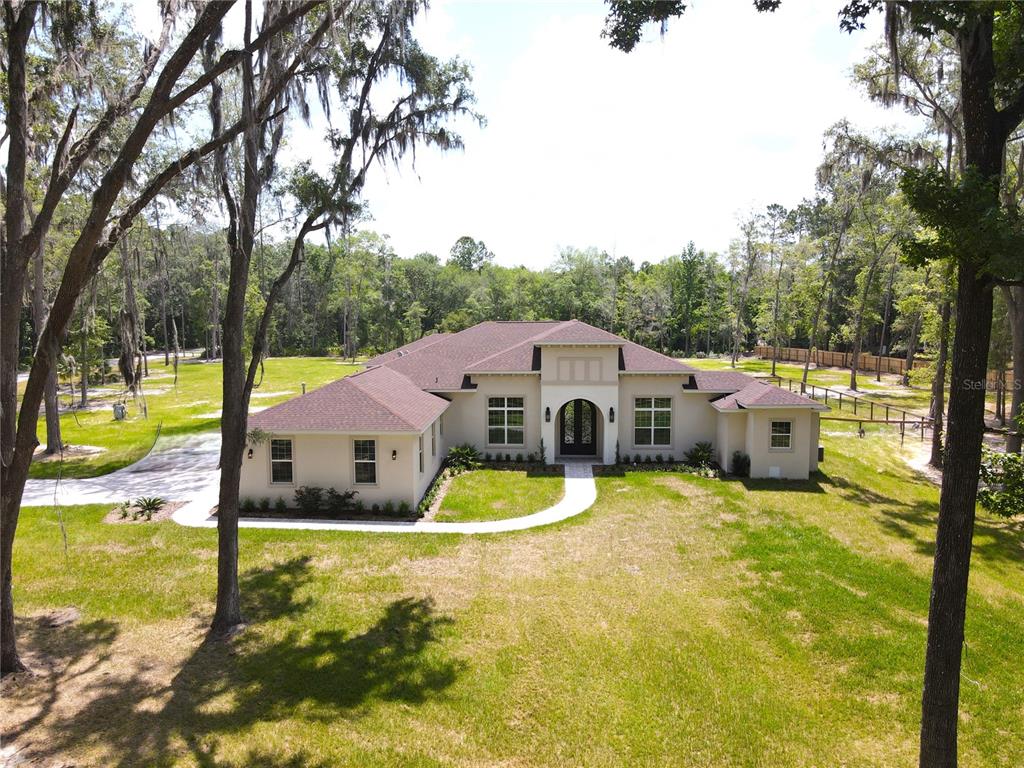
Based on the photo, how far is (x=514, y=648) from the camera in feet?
31.6

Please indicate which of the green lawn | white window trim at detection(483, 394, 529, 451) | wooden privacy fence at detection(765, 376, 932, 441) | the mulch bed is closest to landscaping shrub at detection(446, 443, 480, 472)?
the green lawn

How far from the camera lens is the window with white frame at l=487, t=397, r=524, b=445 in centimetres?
2219

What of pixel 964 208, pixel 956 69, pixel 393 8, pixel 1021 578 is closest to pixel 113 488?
pixel 393 8

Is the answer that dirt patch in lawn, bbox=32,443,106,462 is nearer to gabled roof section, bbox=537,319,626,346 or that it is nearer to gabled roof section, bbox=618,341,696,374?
gabled roof section, bbox=537,319,626,346

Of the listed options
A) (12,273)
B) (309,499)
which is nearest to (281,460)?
(309,499)

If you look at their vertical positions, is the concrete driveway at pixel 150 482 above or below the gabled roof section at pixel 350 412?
below

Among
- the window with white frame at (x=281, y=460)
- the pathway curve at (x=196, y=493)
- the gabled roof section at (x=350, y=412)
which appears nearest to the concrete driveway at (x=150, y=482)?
the pathway curve at (x=196, y=493)

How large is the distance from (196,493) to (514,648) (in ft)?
42.6

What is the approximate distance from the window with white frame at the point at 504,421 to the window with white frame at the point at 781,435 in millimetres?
8778

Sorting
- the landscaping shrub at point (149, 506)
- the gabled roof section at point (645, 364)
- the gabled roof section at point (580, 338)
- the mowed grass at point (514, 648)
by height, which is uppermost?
the gabled roof section at point (580, 338)

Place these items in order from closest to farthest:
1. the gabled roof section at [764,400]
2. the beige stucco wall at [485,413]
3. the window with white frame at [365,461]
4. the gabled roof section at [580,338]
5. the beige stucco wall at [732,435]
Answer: the window with white frame at [365,461], the gabled roof section at [764,400], the beige stucco wall at [732,435], the gabled roof section at [580,338], the beige stucco wall at [485,413]

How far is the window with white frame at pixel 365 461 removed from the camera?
16.6 meters

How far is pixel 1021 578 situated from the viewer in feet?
42.3

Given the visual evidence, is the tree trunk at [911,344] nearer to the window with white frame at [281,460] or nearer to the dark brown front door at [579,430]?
the dark brown front door at [579,430]
